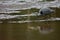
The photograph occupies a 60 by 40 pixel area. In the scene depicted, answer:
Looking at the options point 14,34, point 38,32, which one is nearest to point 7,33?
point 14,34

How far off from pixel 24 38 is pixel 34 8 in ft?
0.96

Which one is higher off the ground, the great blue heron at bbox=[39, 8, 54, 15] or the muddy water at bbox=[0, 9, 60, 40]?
the great blue heron at bbox=[39, 8, 54, 15]

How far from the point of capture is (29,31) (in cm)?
115

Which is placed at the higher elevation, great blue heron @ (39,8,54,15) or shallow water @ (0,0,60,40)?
great blue heron @ (39,8,54,15)

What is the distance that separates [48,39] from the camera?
3.83 ft

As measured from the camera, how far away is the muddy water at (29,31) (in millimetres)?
1147

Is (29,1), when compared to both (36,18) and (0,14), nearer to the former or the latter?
(36,18)

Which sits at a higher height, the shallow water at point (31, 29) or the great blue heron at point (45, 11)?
the great blue heron at point (45, 11)

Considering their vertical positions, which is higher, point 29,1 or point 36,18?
point 29,1

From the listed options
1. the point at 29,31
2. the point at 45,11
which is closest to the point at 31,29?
the point at 29,31

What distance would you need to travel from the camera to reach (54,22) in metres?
1.16

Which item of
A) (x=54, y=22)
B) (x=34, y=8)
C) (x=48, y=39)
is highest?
(x=34, y=8)

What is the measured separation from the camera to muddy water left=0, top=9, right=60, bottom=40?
1.15 m

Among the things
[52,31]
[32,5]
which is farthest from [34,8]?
[52,31]
